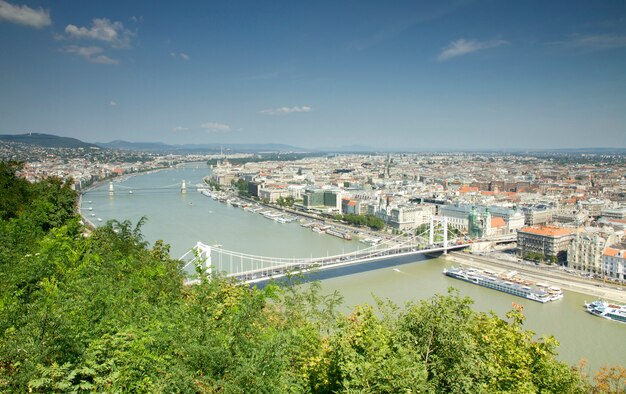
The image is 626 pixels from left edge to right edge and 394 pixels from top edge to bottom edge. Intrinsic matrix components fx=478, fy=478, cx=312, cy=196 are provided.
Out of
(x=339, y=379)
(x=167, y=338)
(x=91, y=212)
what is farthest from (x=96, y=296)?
(x=91, y=212)

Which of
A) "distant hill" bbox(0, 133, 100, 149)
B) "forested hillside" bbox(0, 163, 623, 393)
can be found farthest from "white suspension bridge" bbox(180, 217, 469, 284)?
"distant hill" bbox(0, 133, 100, 149)

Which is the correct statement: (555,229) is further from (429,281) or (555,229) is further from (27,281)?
(27,281)

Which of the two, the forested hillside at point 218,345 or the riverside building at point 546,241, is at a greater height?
the forested hillside at point 218,345

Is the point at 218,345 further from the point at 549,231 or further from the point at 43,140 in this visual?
the point at 43,140

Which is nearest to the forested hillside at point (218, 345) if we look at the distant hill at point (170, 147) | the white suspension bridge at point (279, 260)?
the white suspension bridge at point (279, 260)

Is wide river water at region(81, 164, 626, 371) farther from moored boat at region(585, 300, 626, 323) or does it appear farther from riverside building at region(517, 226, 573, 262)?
riverside building at region(517, 226, 573, 262)

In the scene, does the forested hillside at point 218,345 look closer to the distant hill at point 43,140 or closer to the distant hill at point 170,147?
the distant hill at point 43,140
